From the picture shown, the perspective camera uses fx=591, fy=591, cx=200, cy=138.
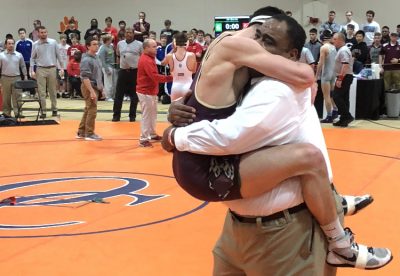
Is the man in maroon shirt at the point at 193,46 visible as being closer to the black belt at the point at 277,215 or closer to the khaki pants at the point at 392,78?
the khaki pants at the point at 392,78

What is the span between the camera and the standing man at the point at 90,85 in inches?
383

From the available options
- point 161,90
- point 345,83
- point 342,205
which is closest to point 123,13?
point 161,90

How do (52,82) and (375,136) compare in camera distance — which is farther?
(52,82)

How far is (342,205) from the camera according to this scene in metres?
2.51

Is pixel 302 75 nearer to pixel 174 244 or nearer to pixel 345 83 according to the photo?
pixel 174 244

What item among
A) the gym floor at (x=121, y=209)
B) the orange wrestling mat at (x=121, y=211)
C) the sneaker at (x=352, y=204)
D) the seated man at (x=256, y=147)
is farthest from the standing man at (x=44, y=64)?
the seated man at (x=256, y=147)

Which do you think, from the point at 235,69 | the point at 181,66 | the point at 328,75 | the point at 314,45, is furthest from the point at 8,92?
the point at 235,69

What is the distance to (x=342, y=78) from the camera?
11.6 metres

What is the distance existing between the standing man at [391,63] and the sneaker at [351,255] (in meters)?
11.6

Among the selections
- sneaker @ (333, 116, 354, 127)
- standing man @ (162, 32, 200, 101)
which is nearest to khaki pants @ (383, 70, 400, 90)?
sneaker @ (333, 116, 354, 127)

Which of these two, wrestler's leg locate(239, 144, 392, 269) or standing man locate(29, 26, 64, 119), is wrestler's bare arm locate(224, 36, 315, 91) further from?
standing man locate(29, 26, 64, 119)

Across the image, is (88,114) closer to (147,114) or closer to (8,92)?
(147,114)

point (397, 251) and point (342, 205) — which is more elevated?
point (342, 205)

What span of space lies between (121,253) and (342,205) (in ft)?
7.62
